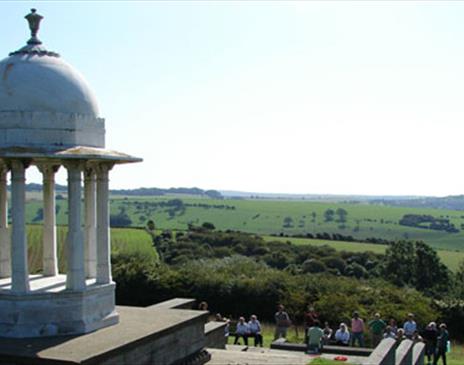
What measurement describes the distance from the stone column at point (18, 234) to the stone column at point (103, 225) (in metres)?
1.67

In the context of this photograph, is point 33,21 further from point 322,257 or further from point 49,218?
point 322,257

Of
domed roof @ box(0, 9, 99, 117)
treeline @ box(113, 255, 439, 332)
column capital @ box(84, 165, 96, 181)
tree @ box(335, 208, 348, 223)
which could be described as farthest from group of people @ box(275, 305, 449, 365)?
tree @ box(335, 208, 348, 223)

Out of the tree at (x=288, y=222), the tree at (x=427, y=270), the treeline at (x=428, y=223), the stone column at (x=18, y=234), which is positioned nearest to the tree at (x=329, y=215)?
the tree at (x=288, y=222)

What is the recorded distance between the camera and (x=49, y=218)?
15195 millimetres

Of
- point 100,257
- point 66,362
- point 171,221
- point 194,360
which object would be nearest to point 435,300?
point 194,360

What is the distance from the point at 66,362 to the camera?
10.7 m

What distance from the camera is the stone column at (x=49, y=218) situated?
15195 mm

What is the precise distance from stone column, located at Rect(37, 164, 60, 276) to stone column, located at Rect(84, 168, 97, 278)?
817 mm

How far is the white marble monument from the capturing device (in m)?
12.8

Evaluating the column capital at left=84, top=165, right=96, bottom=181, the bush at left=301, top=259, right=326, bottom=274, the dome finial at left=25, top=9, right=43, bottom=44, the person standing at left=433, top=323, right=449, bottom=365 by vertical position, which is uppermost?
the dome finial at left=25, top=9, right=43, bottom=44

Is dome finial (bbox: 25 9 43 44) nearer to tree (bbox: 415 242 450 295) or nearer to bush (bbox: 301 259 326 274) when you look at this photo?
tree (bbox: 415 242 450 295)

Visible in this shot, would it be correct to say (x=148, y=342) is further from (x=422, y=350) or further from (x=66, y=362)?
(x=422, y=350)

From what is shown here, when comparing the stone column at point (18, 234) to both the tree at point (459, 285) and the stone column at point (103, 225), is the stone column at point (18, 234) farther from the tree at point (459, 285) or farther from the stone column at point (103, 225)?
the tree at point (459, 285)

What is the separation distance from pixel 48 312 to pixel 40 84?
4458 mm
